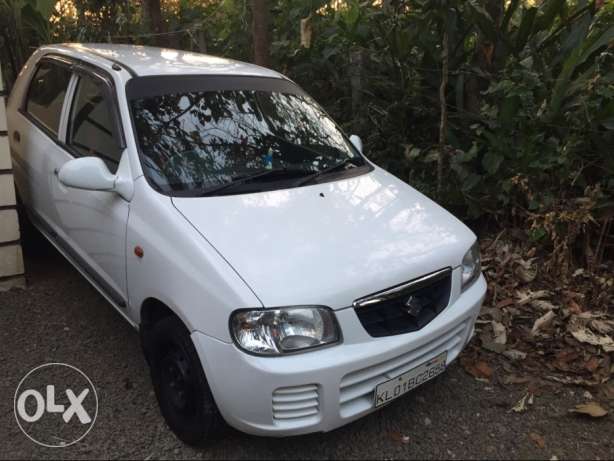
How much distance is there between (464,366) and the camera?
10.8 feet

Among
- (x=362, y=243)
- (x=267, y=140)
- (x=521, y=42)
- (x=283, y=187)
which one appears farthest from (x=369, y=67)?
(x=362, y=243)

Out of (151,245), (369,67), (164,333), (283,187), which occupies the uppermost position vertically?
(369,67)

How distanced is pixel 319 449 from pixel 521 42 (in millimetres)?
3778

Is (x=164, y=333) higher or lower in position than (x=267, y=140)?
lower

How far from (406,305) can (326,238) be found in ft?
1.52

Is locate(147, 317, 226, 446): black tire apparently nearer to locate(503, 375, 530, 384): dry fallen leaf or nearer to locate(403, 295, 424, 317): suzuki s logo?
locate(403, 295, 424, 317): suzuki s logo

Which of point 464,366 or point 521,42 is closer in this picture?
point 464,366

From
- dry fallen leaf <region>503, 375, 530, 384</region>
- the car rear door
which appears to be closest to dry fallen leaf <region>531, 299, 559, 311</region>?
dry fallen leaf <region>503, 375, 530, 384</region>

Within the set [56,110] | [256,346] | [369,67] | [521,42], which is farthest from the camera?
[369,67]

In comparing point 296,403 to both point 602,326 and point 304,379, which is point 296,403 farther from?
point 602,326

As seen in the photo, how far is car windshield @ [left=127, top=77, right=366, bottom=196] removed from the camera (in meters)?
2.82

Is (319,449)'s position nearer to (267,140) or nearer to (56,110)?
(267,140)

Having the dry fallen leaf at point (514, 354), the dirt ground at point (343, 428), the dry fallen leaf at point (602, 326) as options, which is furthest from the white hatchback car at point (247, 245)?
the dry fallen leaf at point (602, 326)

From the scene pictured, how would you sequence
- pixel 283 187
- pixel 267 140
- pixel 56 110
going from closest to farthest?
pixel 283 187
pixel 267 140
pixel 56 110
